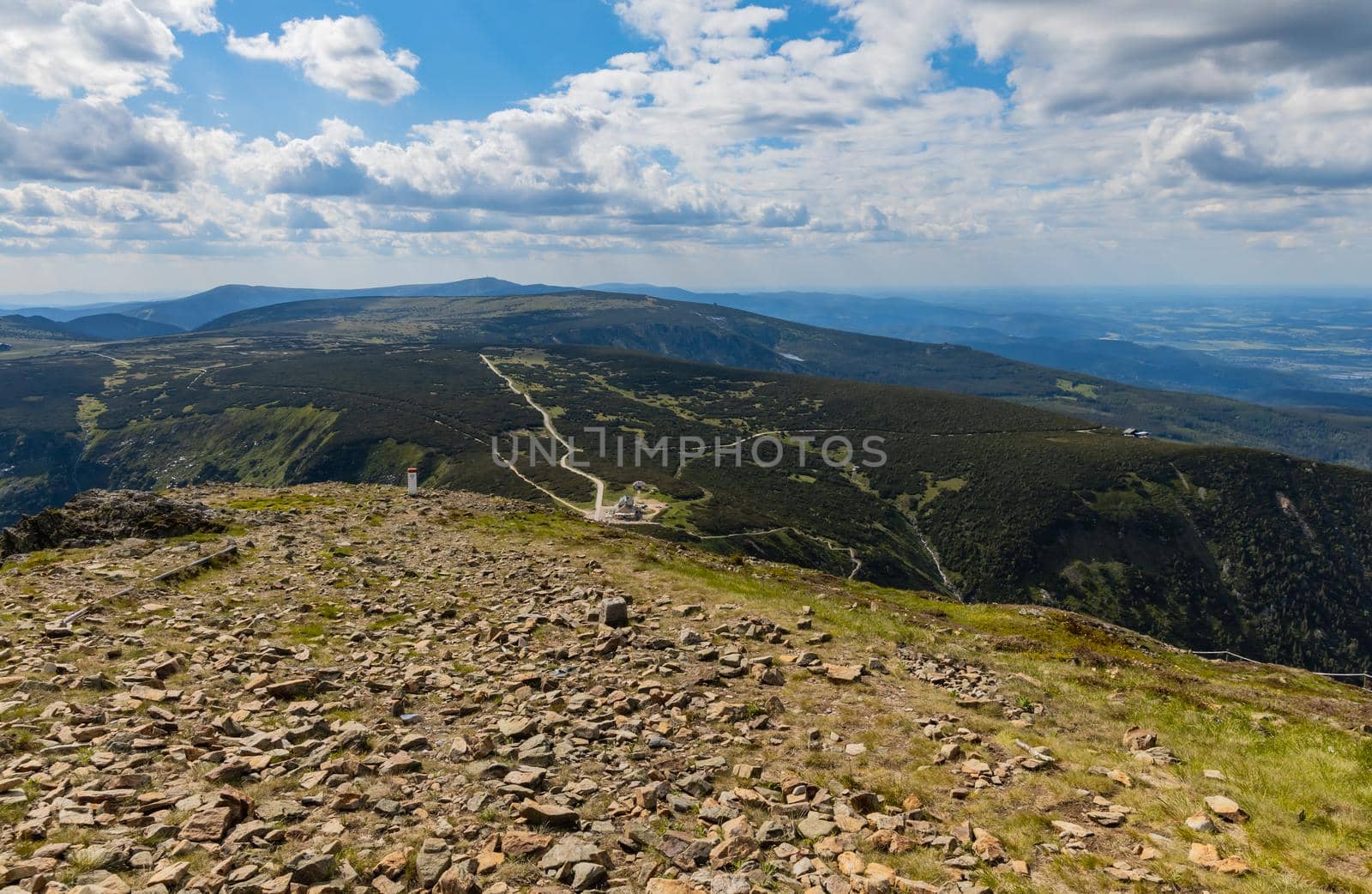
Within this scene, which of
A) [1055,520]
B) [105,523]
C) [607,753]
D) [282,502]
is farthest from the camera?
[1055,520]

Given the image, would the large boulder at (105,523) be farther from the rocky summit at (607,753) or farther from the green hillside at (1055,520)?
the green hillside at (1055,520)

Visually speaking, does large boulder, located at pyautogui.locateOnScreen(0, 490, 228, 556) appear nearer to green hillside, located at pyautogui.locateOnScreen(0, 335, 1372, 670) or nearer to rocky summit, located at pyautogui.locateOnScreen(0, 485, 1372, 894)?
rocky summit, located at pyautogui.locateOnScreen(0, 485, 1372, 894)

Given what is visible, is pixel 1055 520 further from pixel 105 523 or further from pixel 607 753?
pixel 105 523

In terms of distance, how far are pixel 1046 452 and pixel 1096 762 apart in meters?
201

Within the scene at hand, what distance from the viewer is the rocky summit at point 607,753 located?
8.88m

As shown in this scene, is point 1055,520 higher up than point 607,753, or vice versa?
point 607,753

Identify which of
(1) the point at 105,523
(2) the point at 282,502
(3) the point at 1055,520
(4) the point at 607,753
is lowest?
(3) the point at 1055,520

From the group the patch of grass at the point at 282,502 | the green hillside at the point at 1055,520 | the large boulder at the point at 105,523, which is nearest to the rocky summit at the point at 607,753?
the large boulder at the point at 105,523

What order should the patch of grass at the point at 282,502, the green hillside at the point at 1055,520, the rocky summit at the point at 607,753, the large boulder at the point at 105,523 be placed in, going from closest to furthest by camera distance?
1. the rocky summit at the point at 607,753
2. the large boulder at the point at 105,523
3. the patch of grass at the point at 282,502
4. the green hillside at the point at 1055,520

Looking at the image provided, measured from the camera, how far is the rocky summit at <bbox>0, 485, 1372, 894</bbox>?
8875mm

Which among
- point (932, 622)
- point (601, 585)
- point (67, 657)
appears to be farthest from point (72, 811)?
point (932, 622)

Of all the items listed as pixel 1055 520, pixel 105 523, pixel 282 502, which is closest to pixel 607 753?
pixel 105 523

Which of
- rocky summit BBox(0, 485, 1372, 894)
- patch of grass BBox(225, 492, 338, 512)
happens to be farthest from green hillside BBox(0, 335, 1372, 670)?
rocky summit BBox(0, 485, 1372, 894)

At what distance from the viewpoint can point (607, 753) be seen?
12.0 metres
